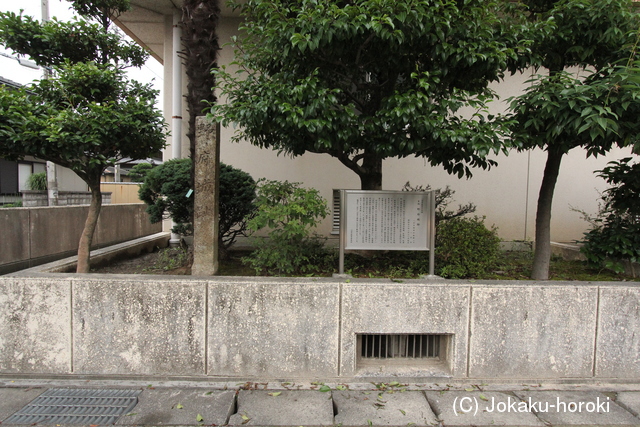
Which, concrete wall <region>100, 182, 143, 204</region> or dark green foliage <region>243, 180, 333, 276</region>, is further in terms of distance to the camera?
concrete wall <region>100, 182, 143, 204</region>

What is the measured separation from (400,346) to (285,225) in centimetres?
188

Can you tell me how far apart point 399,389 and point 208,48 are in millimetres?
4586

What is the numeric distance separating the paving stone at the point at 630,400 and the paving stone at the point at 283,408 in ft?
8.91

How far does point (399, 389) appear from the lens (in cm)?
334

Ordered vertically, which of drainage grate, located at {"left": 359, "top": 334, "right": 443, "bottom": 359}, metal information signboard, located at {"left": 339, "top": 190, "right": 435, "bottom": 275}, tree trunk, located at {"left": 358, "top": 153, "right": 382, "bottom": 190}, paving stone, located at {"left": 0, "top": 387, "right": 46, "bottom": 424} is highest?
tree trunk, located at {"left": 358, "top": 153, "right": 382, "bottom": 190}

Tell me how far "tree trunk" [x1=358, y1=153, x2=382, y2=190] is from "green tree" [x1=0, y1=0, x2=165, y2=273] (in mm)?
2724

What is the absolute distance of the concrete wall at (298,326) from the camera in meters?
3.38

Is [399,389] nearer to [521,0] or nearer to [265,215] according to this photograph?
[265,215]

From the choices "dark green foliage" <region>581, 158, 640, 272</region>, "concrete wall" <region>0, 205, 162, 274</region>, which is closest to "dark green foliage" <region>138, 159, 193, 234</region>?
"concrete wall" <region>0, 205, 162, 274</region>

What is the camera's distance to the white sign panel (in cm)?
393

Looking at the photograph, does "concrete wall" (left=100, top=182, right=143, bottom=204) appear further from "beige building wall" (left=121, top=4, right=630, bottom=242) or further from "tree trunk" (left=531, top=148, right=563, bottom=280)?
"tree trunk" (left=531, top=148, right=563, bottom=280)

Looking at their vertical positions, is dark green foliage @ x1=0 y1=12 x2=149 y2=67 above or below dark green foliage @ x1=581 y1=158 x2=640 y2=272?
above

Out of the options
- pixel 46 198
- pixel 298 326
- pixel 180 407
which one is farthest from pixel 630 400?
pixel 46 198

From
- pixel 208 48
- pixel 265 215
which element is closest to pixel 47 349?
pixel 265 215
